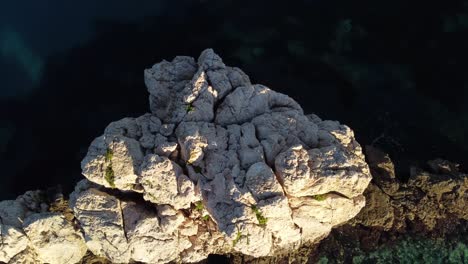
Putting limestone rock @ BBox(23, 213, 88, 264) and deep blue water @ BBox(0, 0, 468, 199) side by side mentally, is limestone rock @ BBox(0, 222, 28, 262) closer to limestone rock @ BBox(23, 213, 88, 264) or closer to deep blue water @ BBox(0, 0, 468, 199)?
limestone rock @ BBox(23, 213, 88, 264)

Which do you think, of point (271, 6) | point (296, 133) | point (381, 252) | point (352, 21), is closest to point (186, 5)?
point (271, 6)

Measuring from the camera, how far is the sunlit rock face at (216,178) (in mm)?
27047

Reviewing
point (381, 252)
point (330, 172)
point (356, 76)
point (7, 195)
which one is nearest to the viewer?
point (330, 172)

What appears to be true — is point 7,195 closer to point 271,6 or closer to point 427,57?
point 271,6

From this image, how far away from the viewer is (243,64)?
36.0m

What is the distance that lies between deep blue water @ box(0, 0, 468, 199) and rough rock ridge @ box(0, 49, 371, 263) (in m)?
5.03

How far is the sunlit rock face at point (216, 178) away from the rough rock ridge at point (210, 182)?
2.2 inches

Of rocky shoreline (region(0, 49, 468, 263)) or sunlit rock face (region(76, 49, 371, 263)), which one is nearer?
sunlit rock face (region(76, 49, 371, 263))

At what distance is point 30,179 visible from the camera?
110ft

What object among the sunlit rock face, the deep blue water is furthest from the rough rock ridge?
the deep blue water

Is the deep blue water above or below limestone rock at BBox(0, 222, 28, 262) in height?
above

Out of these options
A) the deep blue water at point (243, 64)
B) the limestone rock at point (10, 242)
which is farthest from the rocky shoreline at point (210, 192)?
the deep blue water at point (243, 64)

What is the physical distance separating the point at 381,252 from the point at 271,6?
1819 centimetres

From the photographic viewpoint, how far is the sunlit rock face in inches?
1065
